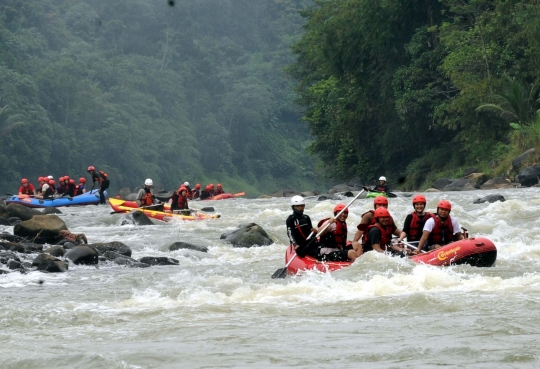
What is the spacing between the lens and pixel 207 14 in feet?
308

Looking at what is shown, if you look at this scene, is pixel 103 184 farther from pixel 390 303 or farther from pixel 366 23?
pixel 390 303

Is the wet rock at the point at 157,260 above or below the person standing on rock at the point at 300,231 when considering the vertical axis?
below

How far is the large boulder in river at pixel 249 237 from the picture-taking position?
18.0 m

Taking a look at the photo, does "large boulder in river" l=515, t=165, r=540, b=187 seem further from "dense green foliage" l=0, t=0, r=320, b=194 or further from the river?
"dense green foliage" l=0, t=0, r=320, b=194

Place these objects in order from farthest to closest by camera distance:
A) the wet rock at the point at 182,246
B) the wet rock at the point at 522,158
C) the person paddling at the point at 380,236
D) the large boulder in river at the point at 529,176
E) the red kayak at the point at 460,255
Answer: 1. the wet rock at the point at 522,158
2. the large boulder in river at the point at 529,176
3. the wet rock at the point at 182,246
4. the person paddling at the point at 380,236
5. the red kayak at the point at 460,255

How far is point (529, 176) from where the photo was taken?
27.6 m

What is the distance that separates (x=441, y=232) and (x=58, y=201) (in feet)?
65.2

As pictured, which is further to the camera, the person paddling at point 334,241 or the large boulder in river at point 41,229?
the large boulder in river at point 41,229

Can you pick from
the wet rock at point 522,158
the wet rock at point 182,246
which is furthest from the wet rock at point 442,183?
the wet rock at point 182,246

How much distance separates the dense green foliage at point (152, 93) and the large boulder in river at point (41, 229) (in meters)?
35.2

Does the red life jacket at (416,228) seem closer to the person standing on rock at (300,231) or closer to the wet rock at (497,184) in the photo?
the person standing on rock at (300,231)

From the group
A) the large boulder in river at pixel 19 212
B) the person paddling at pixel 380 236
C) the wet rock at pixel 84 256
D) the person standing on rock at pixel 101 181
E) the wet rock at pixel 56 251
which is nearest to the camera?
the person paddling at pixel 380 236

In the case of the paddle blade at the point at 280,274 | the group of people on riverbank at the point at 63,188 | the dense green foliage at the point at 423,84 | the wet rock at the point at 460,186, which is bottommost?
the paddle blade at the point at 280,274

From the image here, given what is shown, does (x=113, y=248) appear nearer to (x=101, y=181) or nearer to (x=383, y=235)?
(x=383, y=235)
